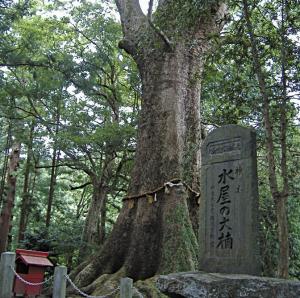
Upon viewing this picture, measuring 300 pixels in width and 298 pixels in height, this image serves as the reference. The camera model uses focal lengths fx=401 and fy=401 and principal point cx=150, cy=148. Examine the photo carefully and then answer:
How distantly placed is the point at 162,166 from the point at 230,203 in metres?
3.01

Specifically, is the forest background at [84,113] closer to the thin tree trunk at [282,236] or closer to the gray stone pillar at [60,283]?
the thin tree trunk at [282,236]

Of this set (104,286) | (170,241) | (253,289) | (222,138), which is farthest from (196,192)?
(253,289)

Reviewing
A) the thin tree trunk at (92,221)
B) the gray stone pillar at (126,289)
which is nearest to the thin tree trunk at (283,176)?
the gray stone pillar at (126,289)

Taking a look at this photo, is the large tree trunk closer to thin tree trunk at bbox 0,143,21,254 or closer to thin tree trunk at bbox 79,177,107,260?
thin tree trunk at bbox 79,177,107,260

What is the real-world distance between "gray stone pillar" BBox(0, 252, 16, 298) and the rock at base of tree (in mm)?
2937

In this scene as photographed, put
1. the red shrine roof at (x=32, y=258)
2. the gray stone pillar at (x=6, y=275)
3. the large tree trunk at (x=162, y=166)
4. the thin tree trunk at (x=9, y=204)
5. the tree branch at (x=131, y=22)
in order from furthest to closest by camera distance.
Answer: the thin tree trunk at (x=9, y=204), the tree branch at (x=131, y=22), the red shrine roof at (x=32, y=258), the large tree trunk at (x=162, y=166), the gray stone pillar at (x=6, y=275)

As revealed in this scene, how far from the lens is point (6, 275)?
587cm

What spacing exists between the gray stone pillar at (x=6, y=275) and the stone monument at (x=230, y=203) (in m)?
3.08

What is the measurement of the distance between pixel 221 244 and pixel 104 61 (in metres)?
10.2

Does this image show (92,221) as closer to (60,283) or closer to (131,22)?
(131,22)

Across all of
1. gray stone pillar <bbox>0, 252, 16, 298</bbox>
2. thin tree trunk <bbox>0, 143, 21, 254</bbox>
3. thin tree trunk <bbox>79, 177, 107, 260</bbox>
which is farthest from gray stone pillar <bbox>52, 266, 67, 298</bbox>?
thin tree trunk <bbox>0, 143, 21, 254</bbox>

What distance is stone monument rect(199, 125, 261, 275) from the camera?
4.00 meters

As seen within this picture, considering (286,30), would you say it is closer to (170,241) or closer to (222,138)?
(222,138)

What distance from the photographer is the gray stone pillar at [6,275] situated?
579cm
